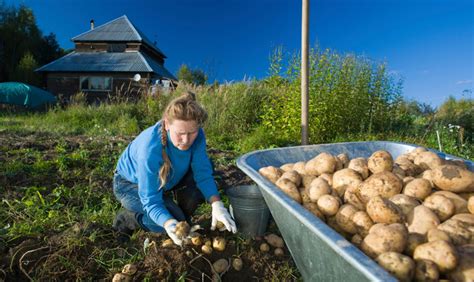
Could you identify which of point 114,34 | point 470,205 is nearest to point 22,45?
point 114,34

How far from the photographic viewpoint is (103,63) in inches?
928

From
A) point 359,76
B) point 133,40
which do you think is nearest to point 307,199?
point 359,76

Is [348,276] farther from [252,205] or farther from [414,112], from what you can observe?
[414,112]

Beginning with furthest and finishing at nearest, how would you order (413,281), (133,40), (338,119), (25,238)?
(133,40) < (338,119) < (25,238) < (413,281)

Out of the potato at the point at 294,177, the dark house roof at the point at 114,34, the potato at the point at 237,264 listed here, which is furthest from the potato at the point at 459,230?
the dark house roof at the point at 114,34

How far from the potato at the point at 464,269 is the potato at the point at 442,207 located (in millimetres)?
307

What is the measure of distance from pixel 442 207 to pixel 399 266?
0.52 meters

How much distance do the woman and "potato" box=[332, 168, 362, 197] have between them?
783mm

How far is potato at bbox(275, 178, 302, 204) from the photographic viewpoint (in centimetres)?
169

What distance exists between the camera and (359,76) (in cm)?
663

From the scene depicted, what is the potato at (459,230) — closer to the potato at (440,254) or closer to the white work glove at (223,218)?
the potato at (440,254)

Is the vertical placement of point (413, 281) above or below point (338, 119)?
below

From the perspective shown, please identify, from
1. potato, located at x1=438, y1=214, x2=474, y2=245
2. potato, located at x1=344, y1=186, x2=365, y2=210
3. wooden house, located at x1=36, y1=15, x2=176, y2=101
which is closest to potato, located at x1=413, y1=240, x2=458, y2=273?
potato, located at x1=438, y1=214, x2=474, y2=245

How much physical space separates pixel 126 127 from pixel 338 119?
16.3 ft
